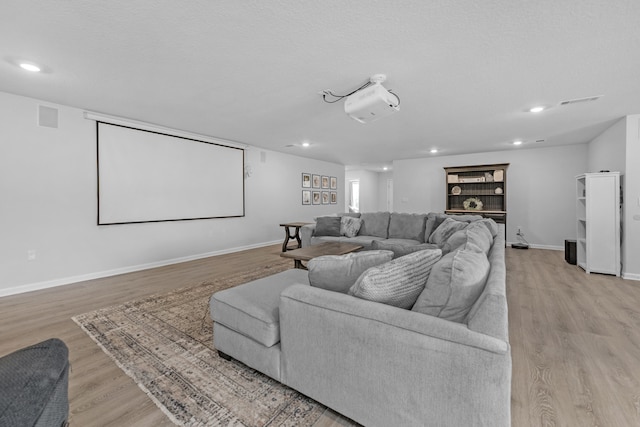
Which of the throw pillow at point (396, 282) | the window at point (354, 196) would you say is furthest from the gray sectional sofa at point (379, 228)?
the window at point (354, 196)

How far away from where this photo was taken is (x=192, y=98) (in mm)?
3350

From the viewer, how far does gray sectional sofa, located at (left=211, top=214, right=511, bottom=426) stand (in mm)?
1043

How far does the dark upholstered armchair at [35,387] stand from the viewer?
0.64 m

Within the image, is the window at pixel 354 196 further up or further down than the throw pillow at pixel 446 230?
further up

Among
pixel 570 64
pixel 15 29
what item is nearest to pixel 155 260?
pixel 15 29

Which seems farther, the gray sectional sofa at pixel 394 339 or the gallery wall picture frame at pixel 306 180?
the gallery wall picture frame at pixel 306 180

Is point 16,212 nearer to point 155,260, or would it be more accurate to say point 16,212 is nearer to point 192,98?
point 155,260

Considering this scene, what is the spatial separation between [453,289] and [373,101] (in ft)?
6.39

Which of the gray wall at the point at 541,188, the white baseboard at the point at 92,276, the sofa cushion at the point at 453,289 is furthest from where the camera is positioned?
the gray wall at the point at 541,188

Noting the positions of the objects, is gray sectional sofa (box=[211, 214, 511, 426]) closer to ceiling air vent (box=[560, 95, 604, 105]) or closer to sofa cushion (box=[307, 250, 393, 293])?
sofa cushion (box=[307, 250, 393, 293])

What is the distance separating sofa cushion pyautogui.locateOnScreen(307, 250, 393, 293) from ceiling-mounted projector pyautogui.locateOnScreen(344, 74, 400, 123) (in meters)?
1.62

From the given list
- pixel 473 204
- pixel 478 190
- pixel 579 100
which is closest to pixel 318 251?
pixel 579 100

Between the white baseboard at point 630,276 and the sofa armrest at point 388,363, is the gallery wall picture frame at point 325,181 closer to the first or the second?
the white baseboard at point 630,276

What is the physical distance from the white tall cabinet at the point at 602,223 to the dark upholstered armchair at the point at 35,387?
599 cm
